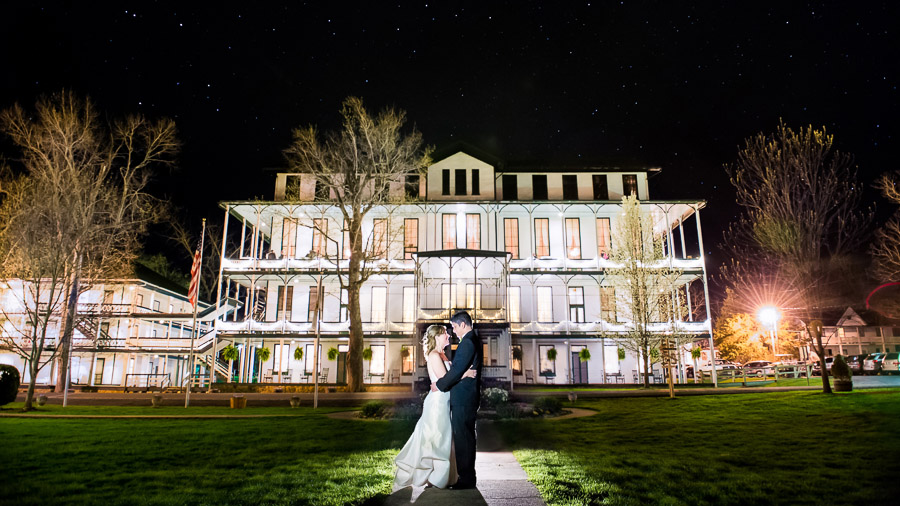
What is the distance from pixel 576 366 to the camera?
1280 inches

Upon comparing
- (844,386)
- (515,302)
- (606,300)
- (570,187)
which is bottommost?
(844,386)

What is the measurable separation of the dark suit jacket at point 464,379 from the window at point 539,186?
2988cm

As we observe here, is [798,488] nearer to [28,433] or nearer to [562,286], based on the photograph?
[28,433]

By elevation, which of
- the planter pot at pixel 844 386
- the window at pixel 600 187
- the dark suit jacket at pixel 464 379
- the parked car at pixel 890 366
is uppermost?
the window at pixel 600 187

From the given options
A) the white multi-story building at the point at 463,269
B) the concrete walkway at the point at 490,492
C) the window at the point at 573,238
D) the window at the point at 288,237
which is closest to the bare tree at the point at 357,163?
the white multi-story building at the point at 463,269

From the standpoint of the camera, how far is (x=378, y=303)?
3359 cm

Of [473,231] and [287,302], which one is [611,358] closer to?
[473,231]

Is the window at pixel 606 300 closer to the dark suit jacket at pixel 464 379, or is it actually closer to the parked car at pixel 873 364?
the parked car at pixel 873 364

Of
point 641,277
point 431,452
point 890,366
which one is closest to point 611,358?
point 641,277

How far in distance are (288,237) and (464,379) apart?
29549 millimetres

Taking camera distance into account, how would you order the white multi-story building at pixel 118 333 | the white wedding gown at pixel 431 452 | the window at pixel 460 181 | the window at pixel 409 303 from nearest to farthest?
the white wedding gown at pixel 431 452 → the white multi-story building at pixel 118 333 → the window at pixel 409 303 → the window at pixel 460 181

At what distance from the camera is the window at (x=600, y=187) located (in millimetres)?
35281

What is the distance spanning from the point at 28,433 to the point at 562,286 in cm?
2726

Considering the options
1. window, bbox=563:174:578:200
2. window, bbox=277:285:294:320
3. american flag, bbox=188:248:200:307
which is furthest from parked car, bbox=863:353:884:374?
american flag, bbox=188:248:200:307
